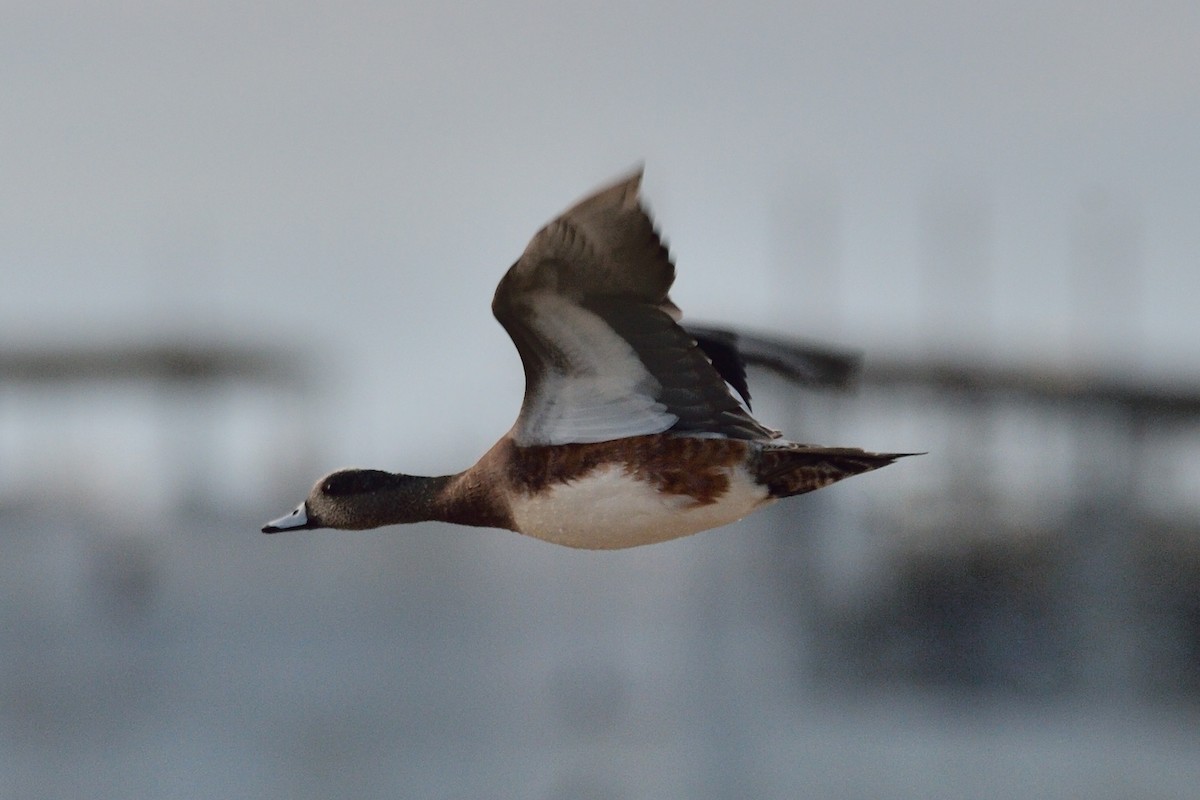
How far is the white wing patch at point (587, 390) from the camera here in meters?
6.40

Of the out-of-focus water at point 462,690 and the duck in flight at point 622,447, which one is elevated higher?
the duck in flight at point 622,447

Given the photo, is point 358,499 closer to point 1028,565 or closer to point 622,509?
point 622,509

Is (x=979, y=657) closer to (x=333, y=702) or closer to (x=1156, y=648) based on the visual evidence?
(x=1156, y=648)

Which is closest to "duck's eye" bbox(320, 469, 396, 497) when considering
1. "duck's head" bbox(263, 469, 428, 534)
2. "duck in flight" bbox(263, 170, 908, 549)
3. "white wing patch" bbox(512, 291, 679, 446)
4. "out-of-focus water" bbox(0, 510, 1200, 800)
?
"duck's head" bbox(263, 469, 428, 534)

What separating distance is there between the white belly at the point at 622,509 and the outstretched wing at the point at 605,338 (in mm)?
171

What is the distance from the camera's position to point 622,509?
265 inches

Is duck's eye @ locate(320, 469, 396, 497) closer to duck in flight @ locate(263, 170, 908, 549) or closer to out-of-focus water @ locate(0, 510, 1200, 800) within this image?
duck in flight @ locate(263, 170, 908, 549)

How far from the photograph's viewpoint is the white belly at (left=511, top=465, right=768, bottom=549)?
6.74m

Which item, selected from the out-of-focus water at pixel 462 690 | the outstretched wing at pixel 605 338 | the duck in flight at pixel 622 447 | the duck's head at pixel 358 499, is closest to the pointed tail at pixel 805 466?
the duck in flight at pixel 622 447

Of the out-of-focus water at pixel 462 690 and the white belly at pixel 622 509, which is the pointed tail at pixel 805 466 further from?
the out-of-focus water at pixel 462 690

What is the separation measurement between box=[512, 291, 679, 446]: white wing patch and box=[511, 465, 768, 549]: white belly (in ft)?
0.58

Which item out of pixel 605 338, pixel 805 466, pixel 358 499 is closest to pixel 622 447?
pixel 605 338

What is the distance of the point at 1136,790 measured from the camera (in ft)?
125

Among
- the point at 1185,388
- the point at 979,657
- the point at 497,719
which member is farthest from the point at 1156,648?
the point at 497,719
